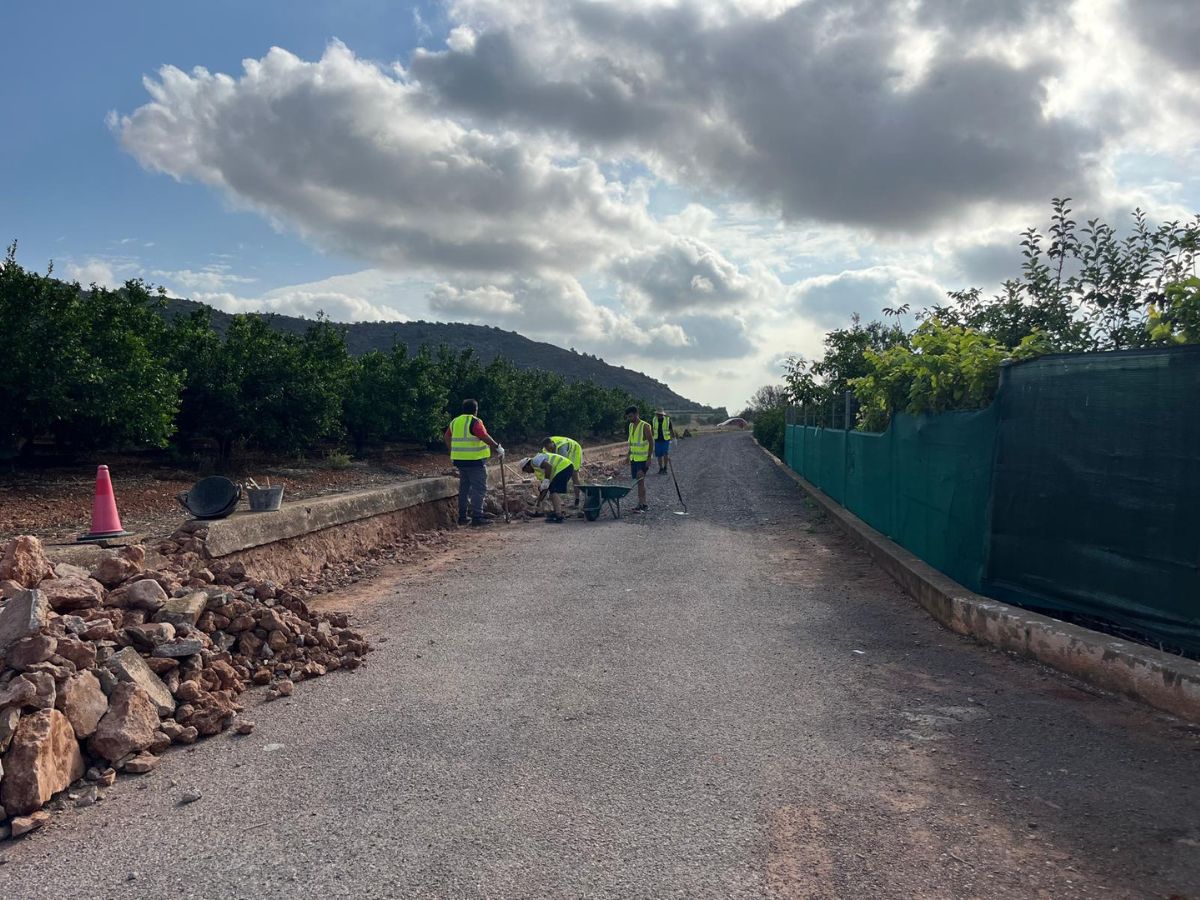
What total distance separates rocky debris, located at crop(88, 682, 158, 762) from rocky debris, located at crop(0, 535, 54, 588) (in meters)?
1.42

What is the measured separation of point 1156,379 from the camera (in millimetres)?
4785

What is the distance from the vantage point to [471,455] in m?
12.0

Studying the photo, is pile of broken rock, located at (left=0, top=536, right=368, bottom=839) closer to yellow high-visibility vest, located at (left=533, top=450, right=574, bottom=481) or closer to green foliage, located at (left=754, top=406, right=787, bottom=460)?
yellow high-visibility vest, located at (left=533, top=450, right=574, bottom=481)

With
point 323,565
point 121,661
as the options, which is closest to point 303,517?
point 323,565

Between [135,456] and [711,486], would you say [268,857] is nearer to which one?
[135,456]

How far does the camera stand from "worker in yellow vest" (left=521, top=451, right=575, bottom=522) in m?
13.2

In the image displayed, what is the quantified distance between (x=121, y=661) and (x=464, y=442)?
7686 millimetres

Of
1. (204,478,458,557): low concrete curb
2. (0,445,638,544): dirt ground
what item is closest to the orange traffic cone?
(0,445,638,544): dirt ground

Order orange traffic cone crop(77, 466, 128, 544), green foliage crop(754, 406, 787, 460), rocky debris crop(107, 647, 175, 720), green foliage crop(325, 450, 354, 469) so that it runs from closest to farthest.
Result: 1. rocky debris crop(107, 647, 175, 720)
2. orange traffic cone crop(77, 466, 128, 544)
3. green foliage crop(325, 450, 354, 469)
4. green foliage crop(754, 406, 787, 460)

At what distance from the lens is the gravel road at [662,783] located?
2.91m

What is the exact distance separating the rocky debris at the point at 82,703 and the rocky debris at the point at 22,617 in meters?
0.38

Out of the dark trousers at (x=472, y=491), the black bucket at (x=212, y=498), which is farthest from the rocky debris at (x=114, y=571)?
the dark trousers at (x=472, y=491)

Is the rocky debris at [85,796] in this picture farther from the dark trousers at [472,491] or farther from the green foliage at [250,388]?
the green foliage at [250,388]

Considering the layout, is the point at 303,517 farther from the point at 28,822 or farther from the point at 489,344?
the point at 489,344
